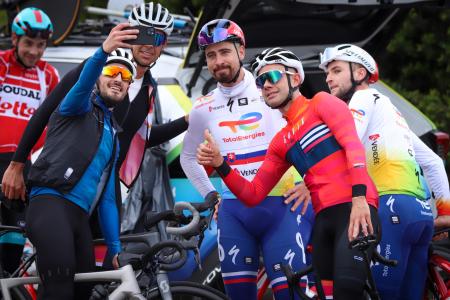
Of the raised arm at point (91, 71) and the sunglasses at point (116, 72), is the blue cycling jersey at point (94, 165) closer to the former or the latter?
the raised arm at point (91, 71)

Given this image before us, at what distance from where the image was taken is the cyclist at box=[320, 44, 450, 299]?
6090 millimetres

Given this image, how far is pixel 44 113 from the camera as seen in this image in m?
6.21

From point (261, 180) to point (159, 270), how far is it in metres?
0.80

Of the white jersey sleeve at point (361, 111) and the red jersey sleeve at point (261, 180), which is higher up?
the white jersey sleeve at point (361, 111)

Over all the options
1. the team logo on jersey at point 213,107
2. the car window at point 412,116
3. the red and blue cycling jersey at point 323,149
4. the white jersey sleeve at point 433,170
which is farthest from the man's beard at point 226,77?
the car window at point 412,116

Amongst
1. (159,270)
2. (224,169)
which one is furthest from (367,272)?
(159,270)

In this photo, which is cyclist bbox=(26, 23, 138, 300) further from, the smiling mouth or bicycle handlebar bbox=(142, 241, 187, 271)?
bicycle handlebar bbox=(142, 241, 187, 271)

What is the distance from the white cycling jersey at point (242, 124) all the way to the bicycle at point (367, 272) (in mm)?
795

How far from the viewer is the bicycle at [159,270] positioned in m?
5.57

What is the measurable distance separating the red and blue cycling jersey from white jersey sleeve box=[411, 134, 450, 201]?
100cm

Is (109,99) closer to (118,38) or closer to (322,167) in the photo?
(118,38)

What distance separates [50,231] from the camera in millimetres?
5590

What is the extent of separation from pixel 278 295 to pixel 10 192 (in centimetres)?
174

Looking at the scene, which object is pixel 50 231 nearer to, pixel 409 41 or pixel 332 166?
pixel 332 166
